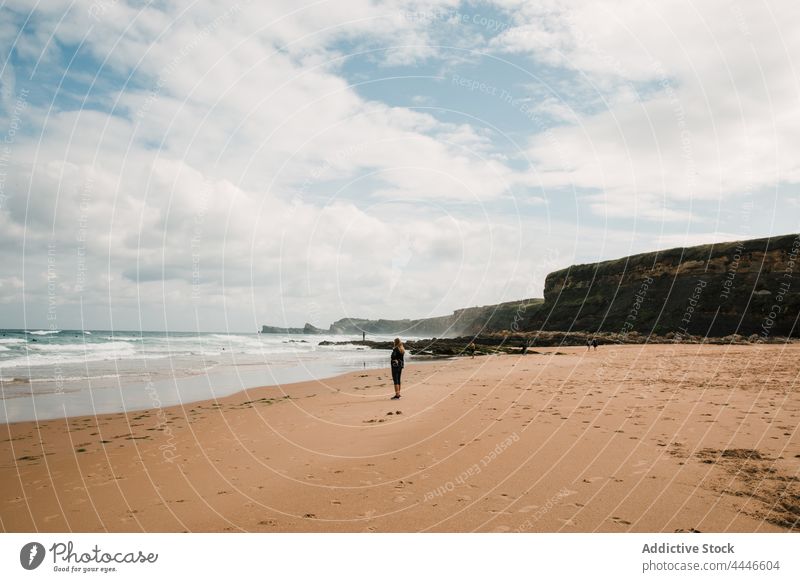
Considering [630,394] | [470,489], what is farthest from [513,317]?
[470,489]

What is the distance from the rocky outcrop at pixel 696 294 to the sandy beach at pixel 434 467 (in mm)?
55728

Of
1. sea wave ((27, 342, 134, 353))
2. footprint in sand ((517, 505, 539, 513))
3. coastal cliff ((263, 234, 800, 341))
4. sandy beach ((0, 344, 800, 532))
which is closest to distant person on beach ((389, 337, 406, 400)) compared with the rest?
A: sandy beach ((0, 344, 800, 532))

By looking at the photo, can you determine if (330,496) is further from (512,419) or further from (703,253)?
(703,253)

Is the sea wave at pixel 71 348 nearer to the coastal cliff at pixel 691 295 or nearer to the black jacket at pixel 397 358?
the black jacket at pixel 397 358

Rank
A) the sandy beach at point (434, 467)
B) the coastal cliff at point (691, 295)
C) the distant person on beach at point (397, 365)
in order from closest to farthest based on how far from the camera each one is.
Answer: the sandy beach at point (434, 467)
the distant person on beach at point (397, 365)
the coastal cliff at point (691, 295)

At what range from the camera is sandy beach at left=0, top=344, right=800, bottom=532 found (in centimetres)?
559

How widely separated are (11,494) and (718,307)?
7817 cm

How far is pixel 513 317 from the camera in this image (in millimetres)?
143625

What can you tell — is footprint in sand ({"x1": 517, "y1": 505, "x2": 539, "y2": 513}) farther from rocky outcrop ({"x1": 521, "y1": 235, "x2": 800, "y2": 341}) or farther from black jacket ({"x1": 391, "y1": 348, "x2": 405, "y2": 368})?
rocky outcrop ({"x1": 521, "y1": 235, "x2": 800, "y2": 341})

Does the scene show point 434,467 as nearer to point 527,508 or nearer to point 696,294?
point 527,508

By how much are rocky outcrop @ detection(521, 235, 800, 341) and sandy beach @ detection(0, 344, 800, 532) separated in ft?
183

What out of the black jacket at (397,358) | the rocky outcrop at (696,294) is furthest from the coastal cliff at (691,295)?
the black jacket at (397,358)

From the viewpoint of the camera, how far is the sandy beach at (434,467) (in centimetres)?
559

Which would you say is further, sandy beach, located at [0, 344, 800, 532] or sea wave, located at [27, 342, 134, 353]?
sea wave, located at [27, 342, 134, 353]
